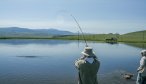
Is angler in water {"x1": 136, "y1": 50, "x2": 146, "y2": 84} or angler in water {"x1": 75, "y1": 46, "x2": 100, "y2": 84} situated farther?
angler in water {"x1": 136, "y1": 50, "x2": 146, "y2": 84}

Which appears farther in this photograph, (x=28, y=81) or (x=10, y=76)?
(x=10, y=76)

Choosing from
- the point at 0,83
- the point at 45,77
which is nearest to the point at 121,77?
the point at 45,77

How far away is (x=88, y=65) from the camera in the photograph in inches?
312

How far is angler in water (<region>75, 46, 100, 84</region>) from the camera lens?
26.0ft

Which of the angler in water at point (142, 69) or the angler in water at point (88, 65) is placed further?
the angler in water at point (142, 69)

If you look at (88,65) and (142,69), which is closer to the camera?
(88,65)

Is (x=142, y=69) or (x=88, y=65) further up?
(x=88, y=65)

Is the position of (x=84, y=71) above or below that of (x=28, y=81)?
above

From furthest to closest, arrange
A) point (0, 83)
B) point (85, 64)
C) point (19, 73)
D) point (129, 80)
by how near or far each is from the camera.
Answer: point (19, 73)
point (129, 80)
point (0, 83)
point (85, 64)

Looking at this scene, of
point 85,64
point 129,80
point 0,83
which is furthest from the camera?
point 129,80

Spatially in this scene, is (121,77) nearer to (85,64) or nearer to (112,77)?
(112,77)

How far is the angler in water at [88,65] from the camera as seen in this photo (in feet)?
26.0

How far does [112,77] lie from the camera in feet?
65.5

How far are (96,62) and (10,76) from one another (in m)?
13.0
